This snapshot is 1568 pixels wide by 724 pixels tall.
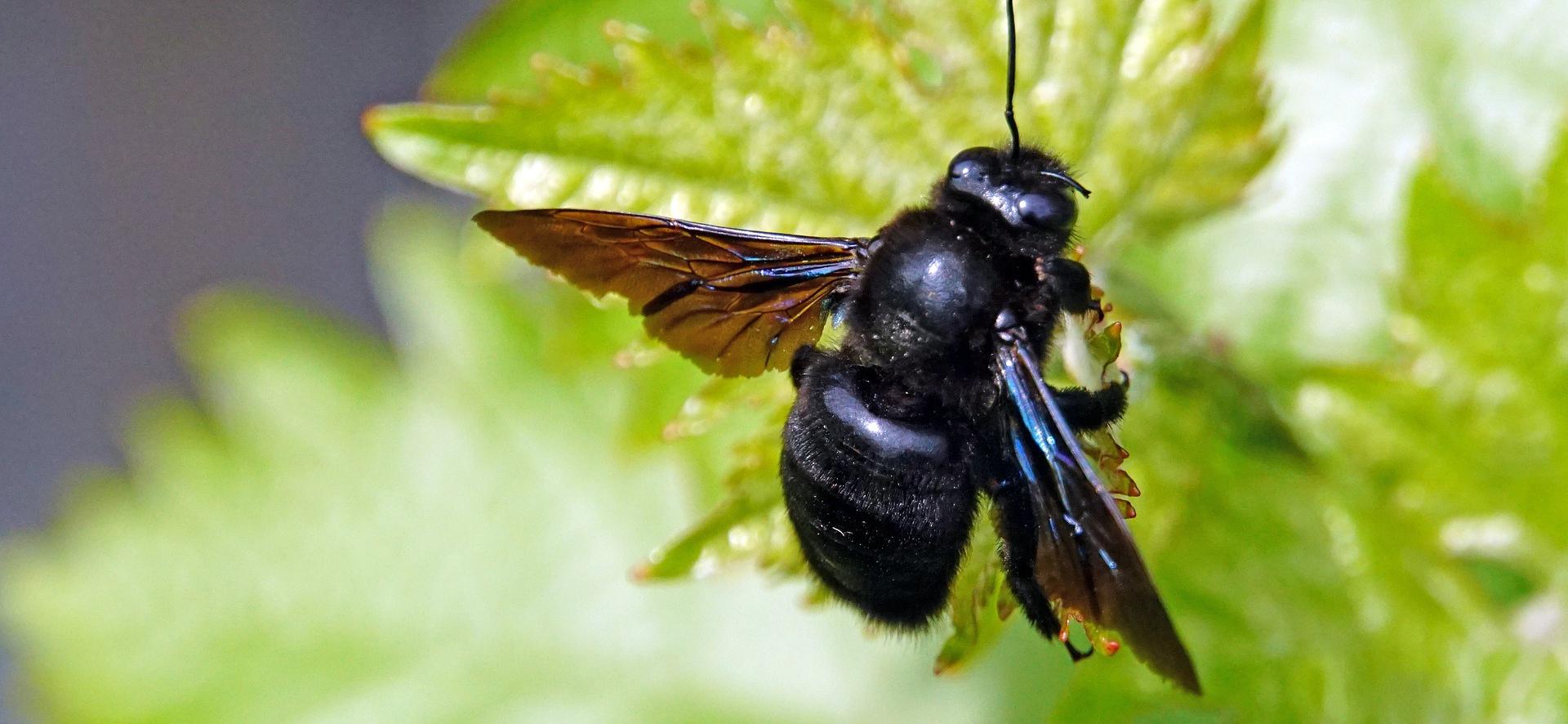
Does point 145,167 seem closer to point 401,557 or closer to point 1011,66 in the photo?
point 401,557

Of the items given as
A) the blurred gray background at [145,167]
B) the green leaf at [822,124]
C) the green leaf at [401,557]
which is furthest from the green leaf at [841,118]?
the blurred gray background at [145,167]

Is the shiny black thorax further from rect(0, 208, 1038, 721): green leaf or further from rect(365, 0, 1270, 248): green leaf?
rect(0, 208, 1038, 721): green leaf

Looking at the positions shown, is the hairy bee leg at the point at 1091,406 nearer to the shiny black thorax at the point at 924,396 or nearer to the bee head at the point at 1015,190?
the shiny black thorax at the point at 924,396

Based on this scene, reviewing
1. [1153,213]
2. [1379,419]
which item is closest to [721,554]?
[1153,213]

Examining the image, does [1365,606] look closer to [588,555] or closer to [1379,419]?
[1379,419]

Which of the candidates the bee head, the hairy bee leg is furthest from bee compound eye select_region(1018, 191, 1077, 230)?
the hairy bee leg

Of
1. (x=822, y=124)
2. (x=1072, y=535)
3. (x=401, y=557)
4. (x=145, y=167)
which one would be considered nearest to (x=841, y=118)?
(x=822, y=124)

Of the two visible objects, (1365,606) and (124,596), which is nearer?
(1365,606)
